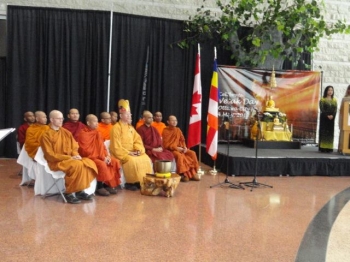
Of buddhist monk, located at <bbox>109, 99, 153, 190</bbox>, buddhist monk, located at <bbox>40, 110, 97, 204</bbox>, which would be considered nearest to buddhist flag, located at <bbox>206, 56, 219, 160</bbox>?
buddhist monk, located at <bbox>109, 99, 153, 190</bbox>

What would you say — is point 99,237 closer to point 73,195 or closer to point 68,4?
point 73,195

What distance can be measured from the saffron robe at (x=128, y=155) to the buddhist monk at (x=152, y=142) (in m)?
0.43

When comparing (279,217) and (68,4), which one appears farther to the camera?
(68,4)

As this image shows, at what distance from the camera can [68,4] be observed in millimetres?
9539

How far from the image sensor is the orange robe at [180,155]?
23.2 ft

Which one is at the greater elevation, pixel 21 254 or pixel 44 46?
pixel 44 46

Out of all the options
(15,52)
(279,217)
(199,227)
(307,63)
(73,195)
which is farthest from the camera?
(307,63)

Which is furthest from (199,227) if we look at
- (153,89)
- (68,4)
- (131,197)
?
(68,4)

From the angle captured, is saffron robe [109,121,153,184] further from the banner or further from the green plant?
the green plant

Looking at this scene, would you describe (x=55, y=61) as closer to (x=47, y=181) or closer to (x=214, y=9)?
(x=214, y=9)

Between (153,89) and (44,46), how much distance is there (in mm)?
2630

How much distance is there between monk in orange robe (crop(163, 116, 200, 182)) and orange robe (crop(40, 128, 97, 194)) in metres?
1.94

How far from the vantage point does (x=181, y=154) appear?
7230 mm

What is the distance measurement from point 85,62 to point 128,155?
3.87 metres
